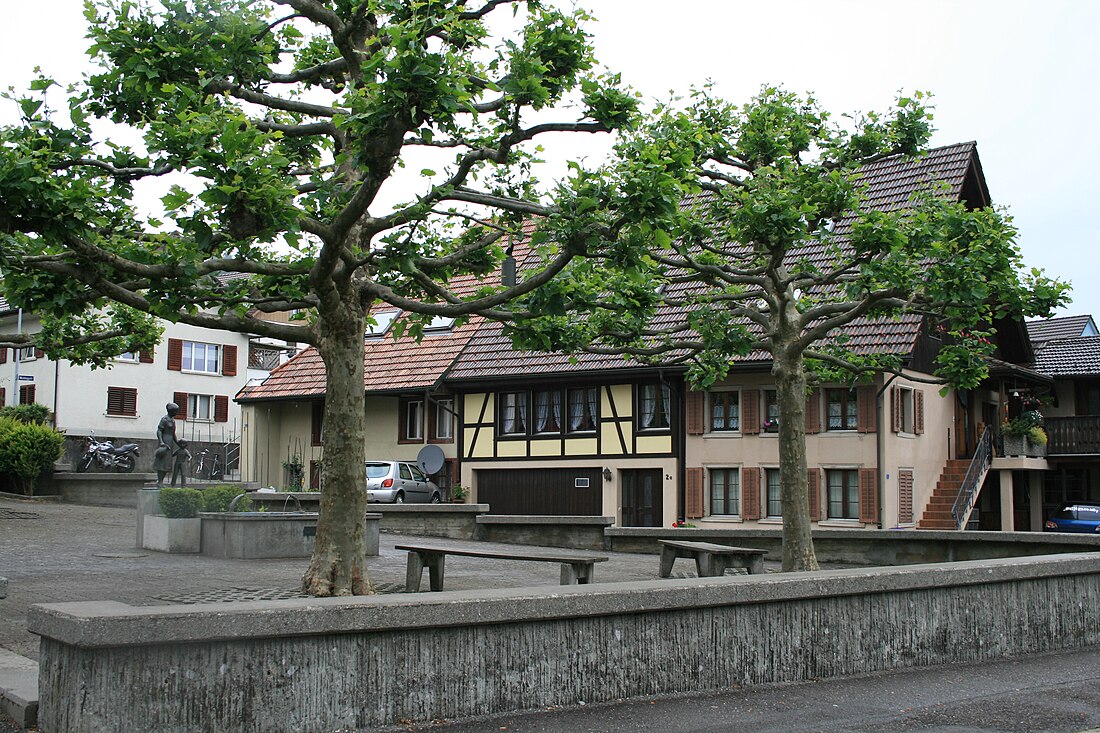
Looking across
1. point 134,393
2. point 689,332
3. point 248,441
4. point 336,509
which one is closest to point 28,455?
point 248,441

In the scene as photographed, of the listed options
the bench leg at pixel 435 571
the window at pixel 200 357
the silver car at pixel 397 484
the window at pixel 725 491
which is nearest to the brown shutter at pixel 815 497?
the window at pixel 725 491

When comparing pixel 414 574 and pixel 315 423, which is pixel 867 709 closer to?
pixel 414 574

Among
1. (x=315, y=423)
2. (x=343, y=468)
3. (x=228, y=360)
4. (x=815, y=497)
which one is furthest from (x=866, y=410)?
(x=228, y=360)

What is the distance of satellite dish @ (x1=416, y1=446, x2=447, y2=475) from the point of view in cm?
3569

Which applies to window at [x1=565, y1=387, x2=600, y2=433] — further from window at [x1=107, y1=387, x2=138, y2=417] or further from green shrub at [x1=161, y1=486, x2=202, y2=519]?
window at [x1=107, y1=387, x2=138, y2=417]

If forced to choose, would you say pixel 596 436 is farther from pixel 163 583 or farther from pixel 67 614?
pixel 67 614

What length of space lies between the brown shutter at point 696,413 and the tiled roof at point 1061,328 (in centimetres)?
2209

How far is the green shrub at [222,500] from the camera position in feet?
65.4

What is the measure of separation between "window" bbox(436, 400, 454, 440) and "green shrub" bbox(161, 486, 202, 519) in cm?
1688

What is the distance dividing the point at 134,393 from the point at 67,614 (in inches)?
1710

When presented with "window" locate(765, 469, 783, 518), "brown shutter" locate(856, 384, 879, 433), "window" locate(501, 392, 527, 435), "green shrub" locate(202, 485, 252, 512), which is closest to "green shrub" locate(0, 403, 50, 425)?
"window" locate(501, 392, 527, 435)

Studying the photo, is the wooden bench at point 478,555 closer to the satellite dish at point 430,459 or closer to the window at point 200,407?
the satellite dish at point 430,459

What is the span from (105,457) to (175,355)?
410 inches

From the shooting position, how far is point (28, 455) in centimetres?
3391
